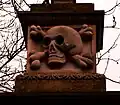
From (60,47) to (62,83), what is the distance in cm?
52

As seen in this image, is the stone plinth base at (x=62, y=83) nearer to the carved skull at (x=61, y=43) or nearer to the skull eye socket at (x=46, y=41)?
the carved skull at (x=61, y=43)

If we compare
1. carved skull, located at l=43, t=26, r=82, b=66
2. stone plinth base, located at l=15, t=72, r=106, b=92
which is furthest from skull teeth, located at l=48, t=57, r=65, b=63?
stone plinth base, located at l=15, t=72, r=106, b=92

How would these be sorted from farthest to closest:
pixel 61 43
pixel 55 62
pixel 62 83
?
pixel 61 43
pixel 55 62
pixel 62 83

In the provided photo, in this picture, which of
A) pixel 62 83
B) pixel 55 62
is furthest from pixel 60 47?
pixel 62 83

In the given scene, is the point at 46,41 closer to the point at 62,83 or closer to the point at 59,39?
the point at 59,39

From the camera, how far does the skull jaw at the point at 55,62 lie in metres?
4.76

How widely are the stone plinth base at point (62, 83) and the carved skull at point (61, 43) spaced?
0.26 meters

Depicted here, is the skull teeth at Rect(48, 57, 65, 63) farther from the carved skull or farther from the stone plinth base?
the stone plinth base

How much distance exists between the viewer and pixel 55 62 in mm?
4754

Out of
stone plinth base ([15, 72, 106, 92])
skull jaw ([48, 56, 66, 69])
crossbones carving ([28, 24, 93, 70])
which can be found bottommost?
stone plinth base ([15, 72, 106, 92])

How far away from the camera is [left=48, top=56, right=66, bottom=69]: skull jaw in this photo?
4758mm

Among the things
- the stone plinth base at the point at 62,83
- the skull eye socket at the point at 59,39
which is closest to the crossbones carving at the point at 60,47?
the skull eye socket at the point at 59,39

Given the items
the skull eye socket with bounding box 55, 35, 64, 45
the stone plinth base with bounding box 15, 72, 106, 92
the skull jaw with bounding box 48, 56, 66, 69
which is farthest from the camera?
the skull eye socket with bounding box 55, 35, 64, 45
